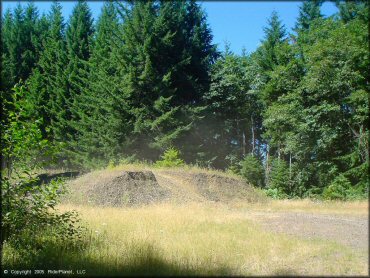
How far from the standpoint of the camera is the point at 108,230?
29.2 ft

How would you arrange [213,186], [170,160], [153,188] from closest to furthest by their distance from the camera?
[153,188], [213,186], [170,160]

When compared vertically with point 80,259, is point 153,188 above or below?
below

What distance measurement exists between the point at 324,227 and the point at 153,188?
13791mm

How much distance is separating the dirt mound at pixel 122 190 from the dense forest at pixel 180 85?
314 centimetres

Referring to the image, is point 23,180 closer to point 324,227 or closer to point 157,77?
point 324,227

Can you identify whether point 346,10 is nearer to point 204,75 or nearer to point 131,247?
point 131,247

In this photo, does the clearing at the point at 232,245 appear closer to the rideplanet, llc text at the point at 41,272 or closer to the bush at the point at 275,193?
the rideplanet, llc text at the point at 41,272

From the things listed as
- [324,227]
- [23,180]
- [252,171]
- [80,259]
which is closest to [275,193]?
[252,171]

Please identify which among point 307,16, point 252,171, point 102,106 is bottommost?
point 252,171

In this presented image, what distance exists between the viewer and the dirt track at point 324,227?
5.40 m

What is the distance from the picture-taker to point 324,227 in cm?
734

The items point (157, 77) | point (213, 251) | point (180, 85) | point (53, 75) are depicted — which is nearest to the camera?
point (213, 251)

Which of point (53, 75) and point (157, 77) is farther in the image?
point (53, 75)

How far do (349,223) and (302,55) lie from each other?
86.2 ft
